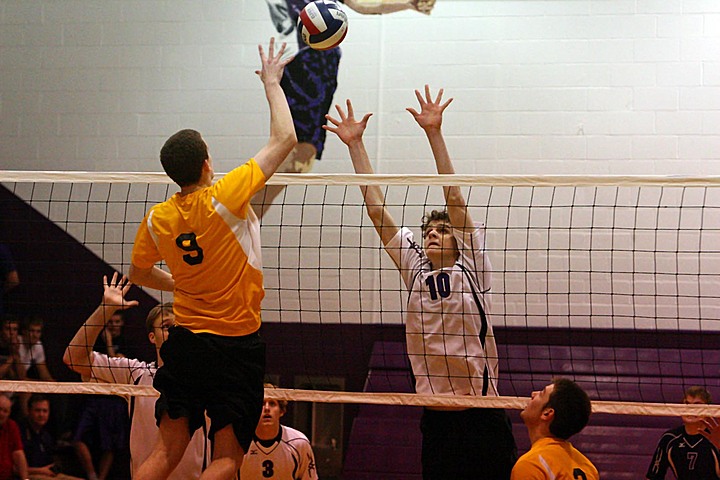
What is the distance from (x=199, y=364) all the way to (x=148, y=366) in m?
2.26

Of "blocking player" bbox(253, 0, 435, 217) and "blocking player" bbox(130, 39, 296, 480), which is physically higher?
"blocking player" bbox(253, 0, 435, 217)

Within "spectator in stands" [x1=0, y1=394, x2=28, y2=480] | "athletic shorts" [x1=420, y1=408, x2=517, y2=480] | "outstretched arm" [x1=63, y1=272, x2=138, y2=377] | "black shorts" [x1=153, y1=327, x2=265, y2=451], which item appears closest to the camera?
"black shorts" [x1=153, y1=327, x2=265, y2=451]

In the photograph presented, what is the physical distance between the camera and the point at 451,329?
534cm

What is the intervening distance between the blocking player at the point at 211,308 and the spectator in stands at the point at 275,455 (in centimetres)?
230

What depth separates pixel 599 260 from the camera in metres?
9.27

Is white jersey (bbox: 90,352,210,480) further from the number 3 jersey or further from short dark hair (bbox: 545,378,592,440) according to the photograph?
short dark hair (bbox: 545,378,592,440)

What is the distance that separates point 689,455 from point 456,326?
2773mm

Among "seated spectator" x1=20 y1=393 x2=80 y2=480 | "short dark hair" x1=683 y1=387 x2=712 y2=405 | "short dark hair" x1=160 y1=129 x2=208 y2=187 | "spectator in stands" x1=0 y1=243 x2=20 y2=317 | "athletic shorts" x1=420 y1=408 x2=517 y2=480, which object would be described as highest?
"short dark hair" x1=160 y1=129 x2=208 y2=187

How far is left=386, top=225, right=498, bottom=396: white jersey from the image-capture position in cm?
532

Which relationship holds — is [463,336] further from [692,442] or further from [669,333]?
[669,333]

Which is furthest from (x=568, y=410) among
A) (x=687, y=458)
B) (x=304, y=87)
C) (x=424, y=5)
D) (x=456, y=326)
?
(x=424, y=5)

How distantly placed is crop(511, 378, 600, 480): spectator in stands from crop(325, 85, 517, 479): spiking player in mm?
492

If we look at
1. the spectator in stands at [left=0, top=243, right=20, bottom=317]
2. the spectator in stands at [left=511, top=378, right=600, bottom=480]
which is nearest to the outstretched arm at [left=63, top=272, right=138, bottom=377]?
the spectator in stands at [left=511, top=378, right=600, bottom=480]

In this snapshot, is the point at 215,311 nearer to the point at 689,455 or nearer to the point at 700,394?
the point at 700,394
